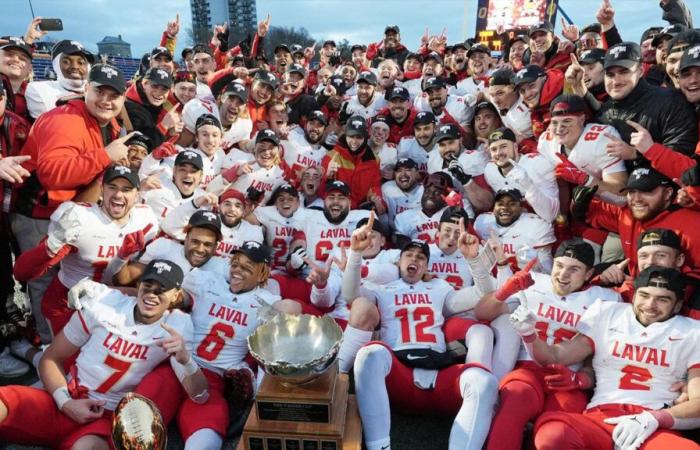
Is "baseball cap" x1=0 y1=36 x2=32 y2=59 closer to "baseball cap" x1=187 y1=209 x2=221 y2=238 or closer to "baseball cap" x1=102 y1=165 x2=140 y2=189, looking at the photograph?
"baseball cap" x1=102 y1=165 x2=140 y2=189

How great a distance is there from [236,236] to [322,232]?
3.31 feet

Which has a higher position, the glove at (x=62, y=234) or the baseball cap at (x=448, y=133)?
the baseball cap at (x=448, y=133)

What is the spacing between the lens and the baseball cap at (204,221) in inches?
170

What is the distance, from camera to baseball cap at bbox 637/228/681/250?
3498 millimetres

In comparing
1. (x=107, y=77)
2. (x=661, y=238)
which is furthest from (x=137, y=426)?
(x=661, y=238)

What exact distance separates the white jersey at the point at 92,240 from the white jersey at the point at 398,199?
324 centimetres

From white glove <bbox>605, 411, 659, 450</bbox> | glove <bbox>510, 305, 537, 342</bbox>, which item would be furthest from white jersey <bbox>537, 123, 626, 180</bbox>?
white glove <bbox>605, 411, 659, 450</bbox>

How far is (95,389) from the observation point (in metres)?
3.37

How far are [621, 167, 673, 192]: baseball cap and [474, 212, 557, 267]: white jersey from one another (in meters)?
1.12

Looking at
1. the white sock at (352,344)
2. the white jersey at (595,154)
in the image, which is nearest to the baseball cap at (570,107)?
the white jersey at (595,154)

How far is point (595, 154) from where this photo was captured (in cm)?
420

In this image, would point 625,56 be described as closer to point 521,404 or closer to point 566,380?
point 566,380

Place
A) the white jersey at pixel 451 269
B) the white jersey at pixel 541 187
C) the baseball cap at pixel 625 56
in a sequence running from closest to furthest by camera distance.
Answer: the baseball cap at pixel 625 56 < the white jersey at pixel 541 187 < the white jersey at pixel 451 269

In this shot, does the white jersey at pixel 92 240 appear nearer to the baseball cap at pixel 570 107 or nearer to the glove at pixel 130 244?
the glove at pixel 130 244
